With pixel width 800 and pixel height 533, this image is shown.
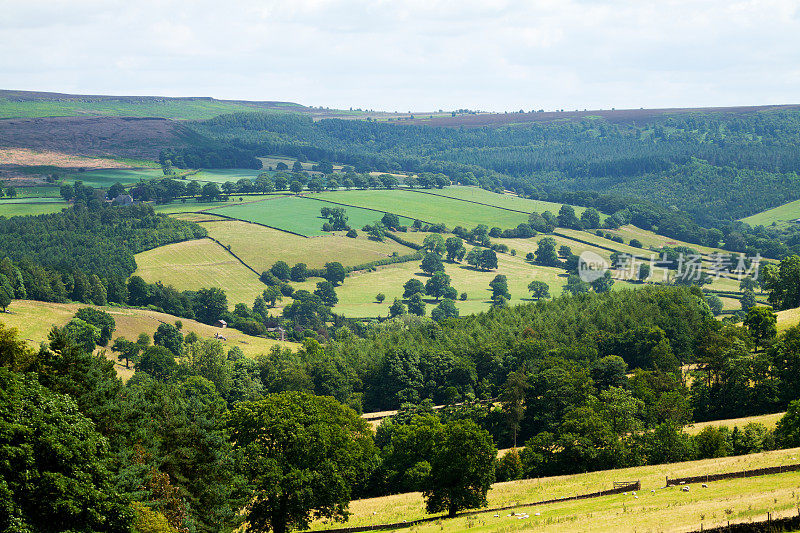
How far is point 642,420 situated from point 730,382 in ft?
53.0

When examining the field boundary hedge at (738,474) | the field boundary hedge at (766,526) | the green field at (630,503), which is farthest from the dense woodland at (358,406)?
the field boundary hedge at (766,526)

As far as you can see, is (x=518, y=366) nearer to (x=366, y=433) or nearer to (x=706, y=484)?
(x=366, y=433)

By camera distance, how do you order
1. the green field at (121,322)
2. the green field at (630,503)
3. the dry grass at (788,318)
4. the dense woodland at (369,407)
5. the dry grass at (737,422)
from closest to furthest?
the green field at (630,503) < the dense woodland at (369,407) < the dry grass at (737,422) < the dry grass at (788,318) < the green field at (121,322)

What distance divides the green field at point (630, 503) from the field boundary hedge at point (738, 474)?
1.32 metres

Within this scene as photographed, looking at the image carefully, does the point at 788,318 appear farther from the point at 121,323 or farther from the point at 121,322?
the point at 121,322

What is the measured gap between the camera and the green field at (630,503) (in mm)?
41281

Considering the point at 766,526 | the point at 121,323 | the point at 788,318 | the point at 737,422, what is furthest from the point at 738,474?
the point at 121,323

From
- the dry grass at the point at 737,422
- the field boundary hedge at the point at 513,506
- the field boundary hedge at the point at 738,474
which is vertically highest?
the field boundary hedge at the point at 738,474

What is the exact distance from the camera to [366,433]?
78.4 meters

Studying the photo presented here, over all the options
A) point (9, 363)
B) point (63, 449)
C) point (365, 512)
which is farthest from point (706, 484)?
point (9, 363)

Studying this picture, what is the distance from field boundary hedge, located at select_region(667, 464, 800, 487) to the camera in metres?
52.0

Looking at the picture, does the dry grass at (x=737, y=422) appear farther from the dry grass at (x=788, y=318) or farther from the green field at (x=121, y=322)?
the green field at (x=121, y=322)

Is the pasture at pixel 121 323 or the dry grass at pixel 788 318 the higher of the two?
the dry grass at pixel 788 318

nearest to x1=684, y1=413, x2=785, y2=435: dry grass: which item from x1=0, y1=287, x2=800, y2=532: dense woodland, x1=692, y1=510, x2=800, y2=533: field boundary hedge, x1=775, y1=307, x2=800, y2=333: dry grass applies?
x1=0, y1=287, x2=800, y2=532: dense woodland
